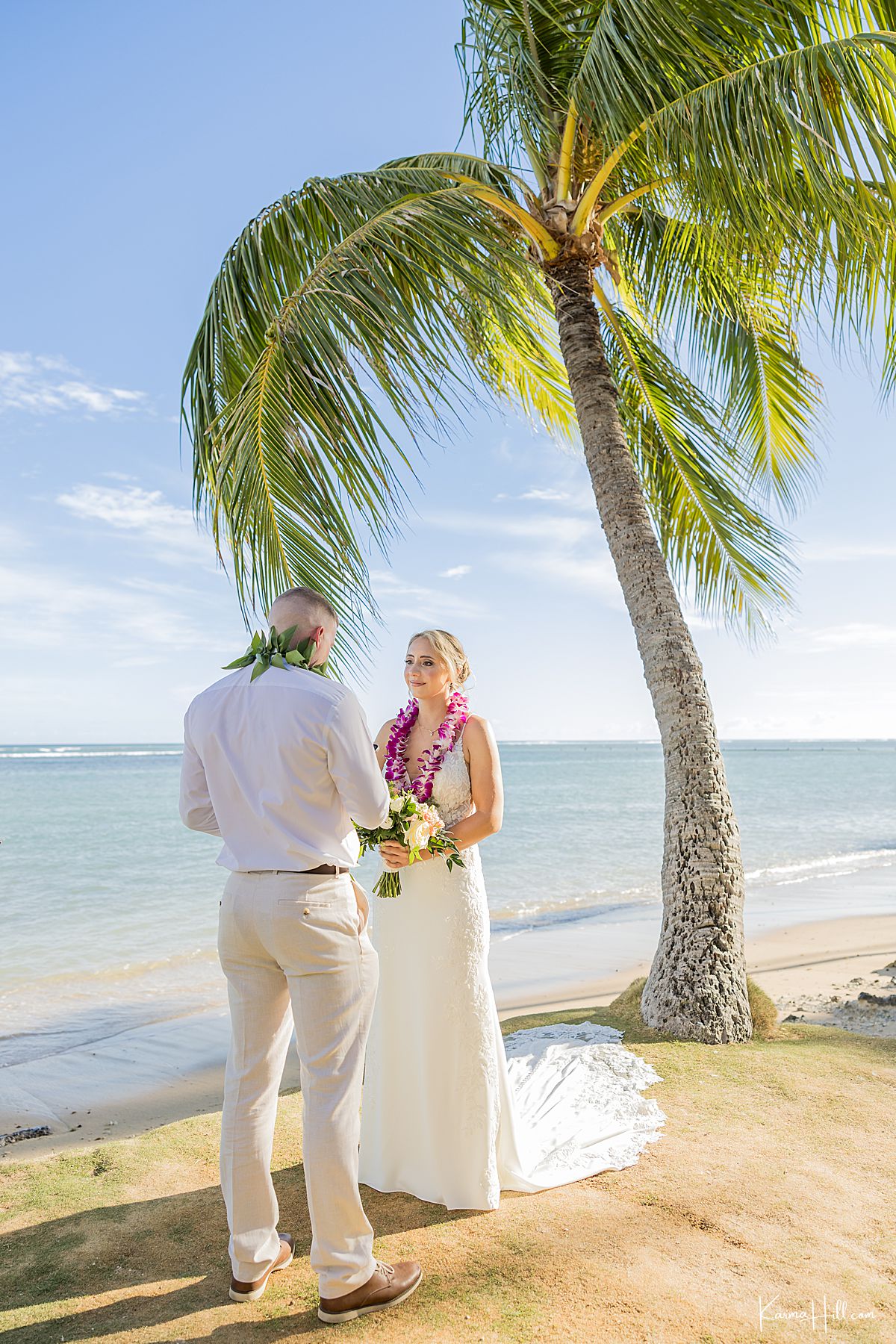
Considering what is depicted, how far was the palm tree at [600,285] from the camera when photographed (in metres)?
4.21

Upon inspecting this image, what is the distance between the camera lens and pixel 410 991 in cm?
358

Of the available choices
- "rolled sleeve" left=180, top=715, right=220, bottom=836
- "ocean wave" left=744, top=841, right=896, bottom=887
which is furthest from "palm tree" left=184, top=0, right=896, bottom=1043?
"ocean wave" left=744, top=841, right=896, bottom=887

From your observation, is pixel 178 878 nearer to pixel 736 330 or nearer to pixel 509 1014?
pixel 509 1014

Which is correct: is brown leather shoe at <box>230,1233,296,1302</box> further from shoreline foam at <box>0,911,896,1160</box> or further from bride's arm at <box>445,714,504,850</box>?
shoreline foam at <box>0,911,896,1160</box>

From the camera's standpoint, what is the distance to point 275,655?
2.84 meters

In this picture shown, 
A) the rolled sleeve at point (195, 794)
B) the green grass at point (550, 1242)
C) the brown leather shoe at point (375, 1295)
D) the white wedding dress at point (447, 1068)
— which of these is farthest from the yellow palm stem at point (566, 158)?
the brown leather shoe at point (375, 1295)

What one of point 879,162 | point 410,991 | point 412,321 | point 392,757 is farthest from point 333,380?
point 410,991

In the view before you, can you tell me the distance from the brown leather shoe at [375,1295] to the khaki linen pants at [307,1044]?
3 centimetres

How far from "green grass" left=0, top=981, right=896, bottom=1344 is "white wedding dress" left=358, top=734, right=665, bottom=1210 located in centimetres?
10

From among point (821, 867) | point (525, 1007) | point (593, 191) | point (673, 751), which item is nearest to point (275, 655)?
point (673, 751)

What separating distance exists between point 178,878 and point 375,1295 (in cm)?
1547

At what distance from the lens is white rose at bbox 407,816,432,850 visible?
332 centimetres

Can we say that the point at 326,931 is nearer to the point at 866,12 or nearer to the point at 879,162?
the point at 879,162

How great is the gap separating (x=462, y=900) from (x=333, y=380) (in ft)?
9.11
